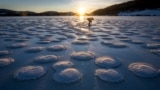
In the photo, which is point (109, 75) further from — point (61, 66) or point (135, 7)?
point (135, 7)

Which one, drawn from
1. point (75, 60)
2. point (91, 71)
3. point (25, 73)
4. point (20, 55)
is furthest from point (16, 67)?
point (91, 71)

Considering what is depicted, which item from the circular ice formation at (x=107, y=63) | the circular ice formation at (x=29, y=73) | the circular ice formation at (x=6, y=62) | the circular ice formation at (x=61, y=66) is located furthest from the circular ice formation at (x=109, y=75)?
the circular ice formation at (x=6, y=62)

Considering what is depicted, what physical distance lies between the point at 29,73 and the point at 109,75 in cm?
125

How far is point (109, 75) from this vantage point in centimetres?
245

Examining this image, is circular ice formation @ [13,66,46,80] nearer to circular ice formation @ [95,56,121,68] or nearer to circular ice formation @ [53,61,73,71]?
circular ice formation @ [53,61,73,71]

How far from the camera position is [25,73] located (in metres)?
2.53

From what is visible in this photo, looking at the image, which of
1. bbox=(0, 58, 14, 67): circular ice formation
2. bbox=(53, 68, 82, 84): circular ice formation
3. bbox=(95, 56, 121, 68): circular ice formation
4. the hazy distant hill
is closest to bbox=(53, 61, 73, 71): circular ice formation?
bbox=(53, 68, 82, 84): circular ice formation

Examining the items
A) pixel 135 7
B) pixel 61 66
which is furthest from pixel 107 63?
pixel 135 7

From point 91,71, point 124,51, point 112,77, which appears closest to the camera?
point 112,77

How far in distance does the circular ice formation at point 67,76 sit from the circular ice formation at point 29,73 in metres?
0.27

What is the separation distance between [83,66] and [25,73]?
1.01 m

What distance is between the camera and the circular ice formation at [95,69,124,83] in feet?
7.66

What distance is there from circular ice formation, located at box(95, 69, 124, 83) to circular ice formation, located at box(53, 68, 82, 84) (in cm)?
32

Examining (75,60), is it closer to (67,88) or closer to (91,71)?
(91,71)
